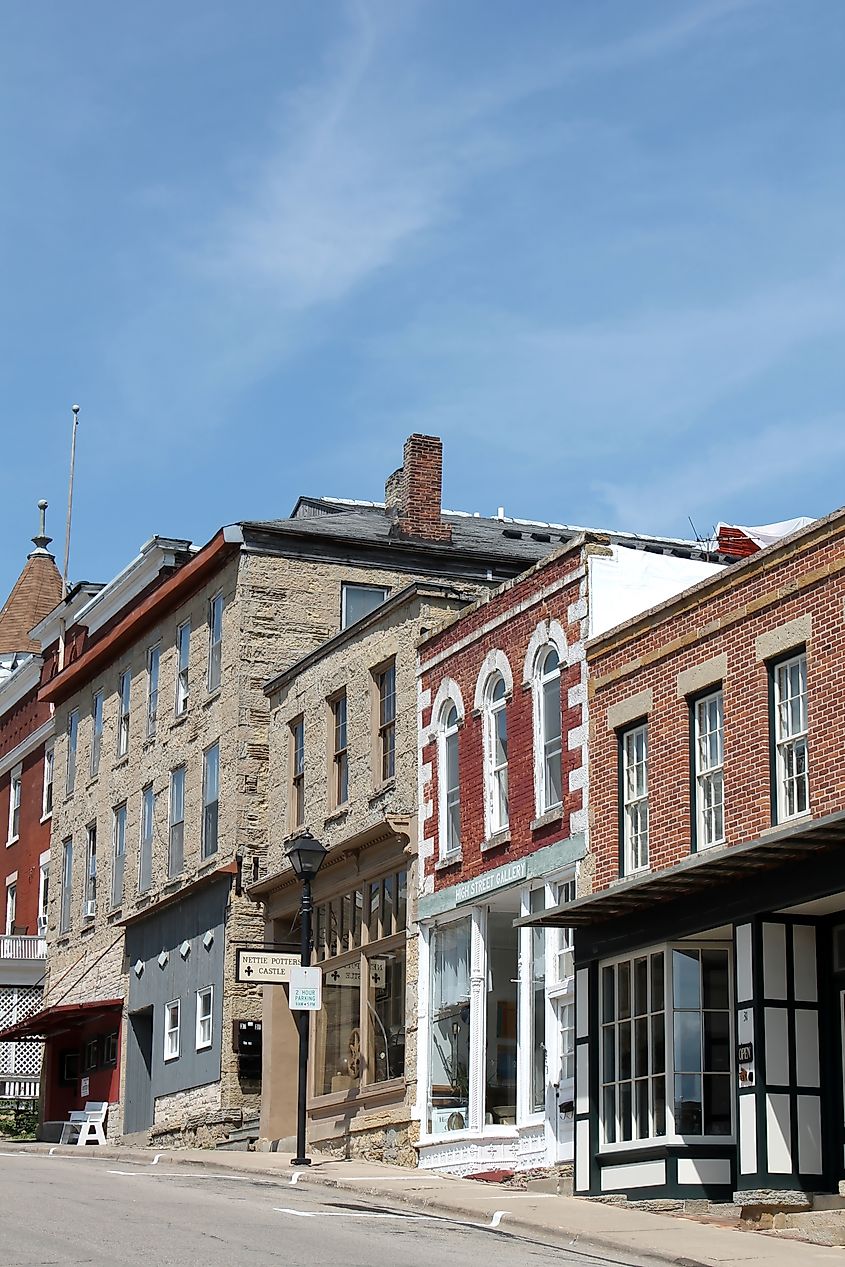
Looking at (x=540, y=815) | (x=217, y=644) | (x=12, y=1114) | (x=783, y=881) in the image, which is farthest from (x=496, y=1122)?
(x=12, y=1114)

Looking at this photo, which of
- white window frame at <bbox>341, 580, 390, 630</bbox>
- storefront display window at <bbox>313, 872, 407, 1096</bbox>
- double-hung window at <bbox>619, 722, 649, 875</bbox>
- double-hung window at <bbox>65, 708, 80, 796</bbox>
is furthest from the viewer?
double-hung window at <bbox>65, 708, 80, 796</bbox>

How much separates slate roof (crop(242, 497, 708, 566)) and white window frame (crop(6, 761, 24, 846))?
49.8 ft

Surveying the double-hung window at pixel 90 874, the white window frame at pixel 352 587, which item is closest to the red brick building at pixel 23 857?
the double-hung window at pixel 90 874

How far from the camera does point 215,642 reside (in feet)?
123

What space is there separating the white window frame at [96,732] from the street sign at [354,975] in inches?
581

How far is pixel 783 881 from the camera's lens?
19172mm

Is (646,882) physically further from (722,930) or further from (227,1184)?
(227,1184)

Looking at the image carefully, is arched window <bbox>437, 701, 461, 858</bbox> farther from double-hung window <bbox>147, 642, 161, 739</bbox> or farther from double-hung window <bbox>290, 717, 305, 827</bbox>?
double-hung window <bbox>147, 642, 161, 739</bbox>

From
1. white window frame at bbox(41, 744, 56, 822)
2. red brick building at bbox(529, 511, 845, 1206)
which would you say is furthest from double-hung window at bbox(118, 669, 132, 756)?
red brick building at bbox(529, 511, 845, 1206)

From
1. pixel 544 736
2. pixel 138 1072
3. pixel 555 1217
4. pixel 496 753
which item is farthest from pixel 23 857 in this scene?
pixel 555 1217

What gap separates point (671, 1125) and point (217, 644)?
18539 mm

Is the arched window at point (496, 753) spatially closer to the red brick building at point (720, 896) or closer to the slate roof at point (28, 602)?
the red brick building at point (720, 896)

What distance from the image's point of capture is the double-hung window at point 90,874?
44.0 meters

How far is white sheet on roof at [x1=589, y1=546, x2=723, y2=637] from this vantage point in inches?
958
